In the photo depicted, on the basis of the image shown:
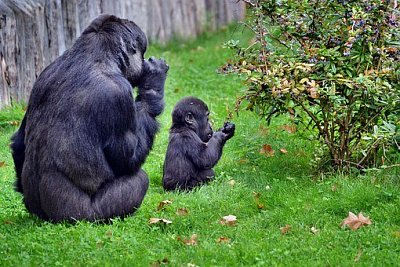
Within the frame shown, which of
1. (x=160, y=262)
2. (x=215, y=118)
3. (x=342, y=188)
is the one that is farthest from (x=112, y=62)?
(x=215, y=118)

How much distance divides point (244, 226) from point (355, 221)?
918 mm

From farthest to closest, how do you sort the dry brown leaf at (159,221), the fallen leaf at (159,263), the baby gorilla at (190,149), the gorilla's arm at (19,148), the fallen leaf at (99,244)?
1. the baby gorilla at (190,149)
2. the gorilla's arm at (19,148)
3. the dry brown leaf at (159,221)
4. the fallen leaf at (99,244)
5. the fallen leaf at (159,263)

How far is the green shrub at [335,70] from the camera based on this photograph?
311 inches

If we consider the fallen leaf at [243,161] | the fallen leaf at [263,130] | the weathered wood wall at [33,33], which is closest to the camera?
the fallen leaf at [243,161]

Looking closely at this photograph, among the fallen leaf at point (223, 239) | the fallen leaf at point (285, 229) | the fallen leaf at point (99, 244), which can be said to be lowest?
the fallen leaf at point (285, 229)

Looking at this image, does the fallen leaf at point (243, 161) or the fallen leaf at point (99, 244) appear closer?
the fallen leaf at point (99, 244)

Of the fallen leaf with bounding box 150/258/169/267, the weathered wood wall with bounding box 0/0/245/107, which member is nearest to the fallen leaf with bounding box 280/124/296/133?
the weathered wood wall with bounding box 0/0/245/107

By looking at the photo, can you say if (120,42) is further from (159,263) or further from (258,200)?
(159,263)

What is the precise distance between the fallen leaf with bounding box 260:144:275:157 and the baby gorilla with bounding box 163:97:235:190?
2.66 feet

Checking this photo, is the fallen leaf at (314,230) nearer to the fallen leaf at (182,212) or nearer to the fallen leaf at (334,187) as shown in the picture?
the fallen leaf at (334,187)

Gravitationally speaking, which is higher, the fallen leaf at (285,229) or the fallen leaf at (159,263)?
the fallen leaf at (159,263)

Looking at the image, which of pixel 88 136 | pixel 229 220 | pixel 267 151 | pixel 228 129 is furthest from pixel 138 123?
pixel 267 151

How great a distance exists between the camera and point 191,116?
351 inches

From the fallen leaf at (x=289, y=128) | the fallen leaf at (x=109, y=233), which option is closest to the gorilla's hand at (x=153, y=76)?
the fallen leaf at (x=109, y=233)
